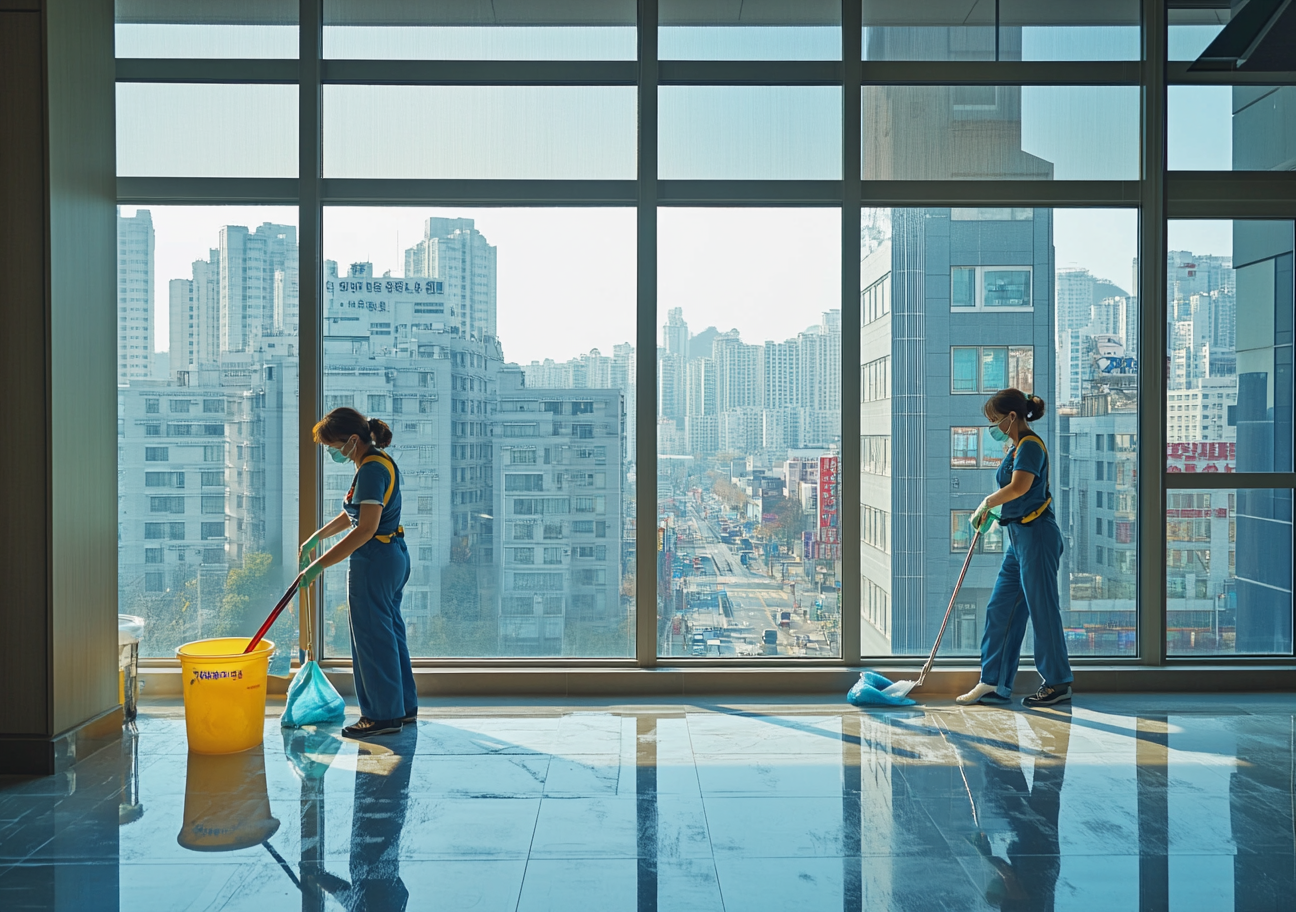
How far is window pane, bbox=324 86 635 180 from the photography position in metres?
4.44

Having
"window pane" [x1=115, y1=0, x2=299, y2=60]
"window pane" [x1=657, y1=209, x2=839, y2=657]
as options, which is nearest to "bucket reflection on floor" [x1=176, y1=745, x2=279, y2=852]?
"window pane" [x1=657, y1=209, x2=839, y2=657]

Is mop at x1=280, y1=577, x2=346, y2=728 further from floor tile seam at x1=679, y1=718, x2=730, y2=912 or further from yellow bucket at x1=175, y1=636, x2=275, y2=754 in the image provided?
floor tile seam at x1=679, y1=718, x2=730, y2=912

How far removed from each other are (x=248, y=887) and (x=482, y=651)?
2.10 metres


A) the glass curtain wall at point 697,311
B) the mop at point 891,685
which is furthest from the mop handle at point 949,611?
the glass curtain wall at point 697,311

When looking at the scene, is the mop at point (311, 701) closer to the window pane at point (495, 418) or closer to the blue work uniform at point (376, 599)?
the blue work uniform at point (376, 599)

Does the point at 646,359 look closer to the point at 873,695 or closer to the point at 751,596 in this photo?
the point at 751,596

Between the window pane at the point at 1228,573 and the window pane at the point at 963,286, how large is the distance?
1407mm

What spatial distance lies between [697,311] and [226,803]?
9.30ft

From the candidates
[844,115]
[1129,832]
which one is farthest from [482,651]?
[844,115]

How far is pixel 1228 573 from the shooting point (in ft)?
15.1

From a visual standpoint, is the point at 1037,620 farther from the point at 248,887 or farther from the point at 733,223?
the point at 248,887

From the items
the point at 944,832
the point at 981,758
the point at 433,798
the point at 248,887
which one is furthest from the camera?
the point at 981,758

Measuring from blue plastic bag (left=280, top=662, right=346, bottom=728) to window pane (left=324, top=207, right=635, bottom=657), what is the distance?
0.61 meters

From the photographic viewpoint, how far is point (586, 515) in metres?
4.51
